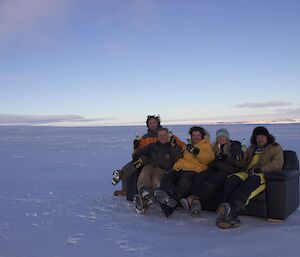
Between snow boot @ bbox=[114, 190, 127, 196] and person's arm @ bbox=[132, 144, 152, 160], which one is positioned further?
snow boot @ bbox=[114, 190, 127, 196]

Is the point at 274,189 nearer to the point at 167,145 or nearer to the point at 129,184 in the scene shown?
the point at 167,145

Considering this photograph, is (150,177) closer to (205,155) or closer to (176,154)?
(176,154)

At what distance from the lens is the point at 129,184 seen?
4961mm

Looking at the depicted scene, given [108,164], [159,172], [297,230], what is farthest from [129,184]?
[108,164]

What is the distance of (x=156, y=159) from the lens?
476 cm

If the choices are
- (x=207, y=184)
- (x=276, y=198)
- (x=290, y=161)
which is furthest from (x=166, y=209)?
(x=290, y=161)

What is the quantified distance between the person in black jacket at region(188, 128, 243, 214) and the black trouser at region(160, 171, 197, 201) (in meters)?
0.08

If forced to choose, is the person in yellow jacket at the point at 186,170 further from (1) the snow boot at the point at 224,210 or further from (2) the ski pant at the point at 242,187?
(1) the snow boot at the point at 224,210

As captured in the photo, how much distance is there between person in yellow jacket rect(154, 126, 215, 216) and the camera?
402 cm

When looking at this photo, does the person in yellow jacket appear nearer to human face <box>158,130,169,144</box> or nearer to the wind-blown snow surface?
the wind-blown snow surface

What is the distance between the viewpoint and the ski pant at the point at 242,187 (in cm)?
371

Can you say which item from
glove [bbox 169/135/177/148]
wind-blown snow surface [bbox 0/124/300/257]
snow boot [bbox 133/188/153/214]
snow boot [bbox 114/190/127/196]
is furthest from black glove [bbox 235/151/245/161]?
snow boot [bbox 114/190/127/196]

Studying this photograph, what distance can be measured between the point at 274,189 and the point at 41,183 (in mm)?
4197

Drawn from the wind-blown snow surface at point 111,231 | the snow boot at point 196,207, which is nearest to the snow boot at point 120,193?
the wind-blown snow surface at point 111,231
